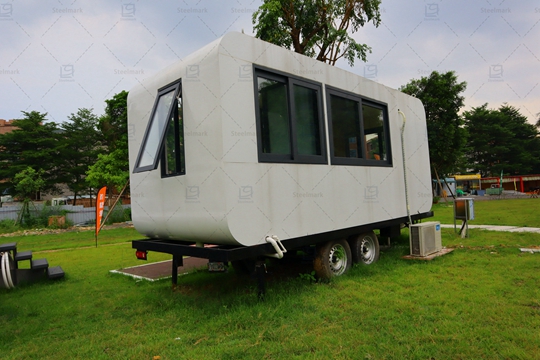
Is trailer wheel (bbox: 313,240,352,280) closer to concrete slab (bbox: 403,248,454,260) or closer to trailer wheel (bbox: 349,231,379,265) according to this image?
trailer wheel (bbox: 349,231,379,265)

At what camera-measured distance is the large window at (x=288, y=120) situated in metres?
4.31

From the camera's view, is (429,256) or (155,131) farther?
(429,256)

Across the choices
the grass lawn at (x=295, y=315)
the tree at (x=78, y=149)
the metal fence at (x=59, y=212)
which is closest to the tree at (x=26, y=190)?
the metal fence at (x=59, y=212)

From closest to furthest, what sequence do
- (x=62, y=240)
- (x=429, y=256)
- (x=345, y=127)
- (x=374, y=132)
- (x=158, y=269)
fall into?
(x=345, y=127) → (x=374, y=132) → (x=429, y=256) → (x=158, y=269) → (x=62, y=240)

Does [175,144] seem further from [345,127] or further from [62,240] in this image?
[62,240]

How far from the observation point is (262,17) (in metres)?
15.6

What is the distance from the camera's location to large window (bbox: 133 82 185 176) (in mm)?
4363

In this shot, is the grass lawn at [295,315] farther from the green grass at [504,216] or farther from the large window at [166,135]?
the green grass at [504,216]

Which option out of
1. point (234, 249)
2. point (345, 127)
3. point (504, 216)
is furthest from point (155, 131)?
point (504, 216)

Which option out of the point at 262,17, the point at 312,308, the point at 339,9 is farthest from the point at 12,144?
the point at 312,308

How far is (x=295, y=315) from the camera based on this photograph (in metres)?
3.85

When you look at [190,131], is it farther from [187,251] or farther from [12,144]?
[12,144]

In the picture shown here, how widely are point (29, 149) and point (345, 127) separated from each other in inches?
1432

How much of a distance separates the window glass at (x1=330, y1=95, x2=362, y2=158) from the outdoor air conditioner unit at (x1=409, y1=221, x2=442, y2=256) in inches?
76.3
